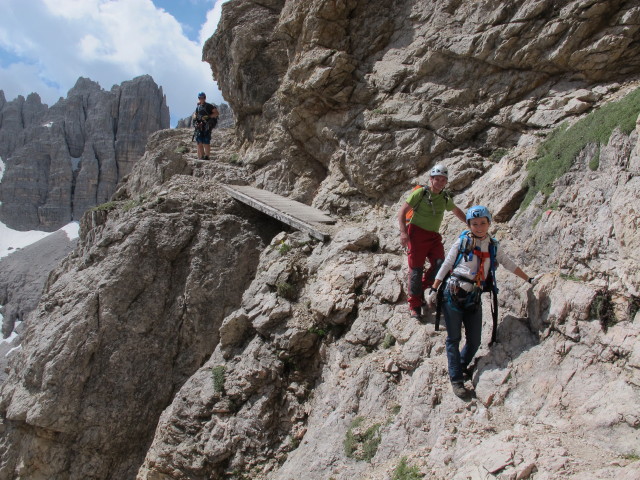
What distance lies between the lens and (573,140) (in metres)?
7.80

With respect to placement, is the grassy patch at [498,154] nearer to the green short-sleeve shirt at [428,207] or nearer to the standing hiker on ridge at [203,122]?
the green short-sleeve shirt at [428,207]

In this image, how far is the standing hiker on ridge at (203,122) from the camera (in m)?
18.9

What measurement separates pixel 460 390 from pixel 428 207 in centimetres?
305

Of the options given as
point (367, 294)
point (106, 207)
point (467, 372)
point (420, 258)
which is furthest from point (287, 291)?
point (106, 207)

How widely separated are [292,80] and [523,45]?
7039 millimetres

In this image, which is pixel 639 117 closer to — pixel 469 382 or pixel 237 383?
pixel 469 382

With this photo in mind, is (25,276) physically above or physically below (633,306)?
above

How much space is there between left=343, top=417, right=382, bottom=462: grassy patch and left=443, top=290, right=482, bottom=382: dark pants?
1.47 metres

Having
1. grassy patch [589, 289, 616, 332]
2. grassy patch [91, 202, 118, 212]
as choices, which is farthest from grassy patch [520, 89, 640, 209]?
grassy patch [91, 202, 118, 212]

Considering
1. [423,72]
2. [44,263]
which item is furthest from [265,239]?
[44,263]

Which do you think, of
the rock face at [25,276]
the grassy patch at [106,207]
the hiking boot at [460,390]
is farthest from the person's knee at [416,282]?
the rock face at [25,276]

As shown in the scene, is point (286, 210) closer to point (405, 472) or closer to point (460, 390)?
point (460, 390)

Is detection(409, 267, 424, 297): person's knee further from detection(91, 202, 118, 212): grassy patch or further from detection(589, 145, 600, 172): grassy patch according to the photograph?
detection(91, 202, 118, 212): grassy patch

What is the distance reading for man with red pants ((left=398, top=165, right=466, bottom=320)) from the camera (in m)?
7.45
